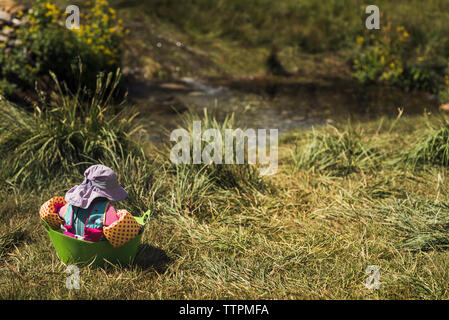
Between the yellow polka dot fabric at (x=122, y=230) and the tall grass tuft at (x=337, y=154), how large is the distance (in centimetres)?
264

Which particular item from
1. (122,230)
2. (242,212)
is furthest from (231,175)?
Answer: (122,230)

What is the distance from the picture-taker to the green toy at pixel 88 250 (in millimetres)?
3111

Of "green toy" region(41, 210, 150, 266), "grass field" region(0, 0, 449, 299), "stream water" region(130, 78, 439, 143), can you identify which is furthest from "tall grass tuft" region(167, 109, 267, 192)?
"stream water" region(130, 78, 439, 143)

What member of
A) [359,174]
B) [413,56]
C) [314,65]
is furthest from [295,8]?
[359,174]

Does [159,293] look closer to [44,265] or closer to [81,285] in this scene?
[81,285]

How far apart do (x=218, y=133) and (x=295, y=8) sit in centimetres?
923

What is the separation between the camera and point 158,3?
12719mm

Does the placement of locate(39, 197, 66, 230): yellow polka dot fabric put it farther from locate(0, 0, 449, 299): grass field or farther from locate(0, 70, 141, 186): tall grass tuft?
locate(0, 70, 141, 186): tall grass tuft

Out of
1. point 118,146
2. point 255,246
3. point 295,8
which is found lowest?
point 255,246

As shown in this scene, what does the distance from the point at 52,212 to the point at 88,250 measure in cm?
34

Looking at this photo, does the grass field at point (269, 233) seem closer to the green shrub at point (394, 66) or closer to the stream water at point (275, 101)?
the stream water at point (275, 101)

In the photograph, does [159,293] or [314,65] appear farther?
[314,65]
